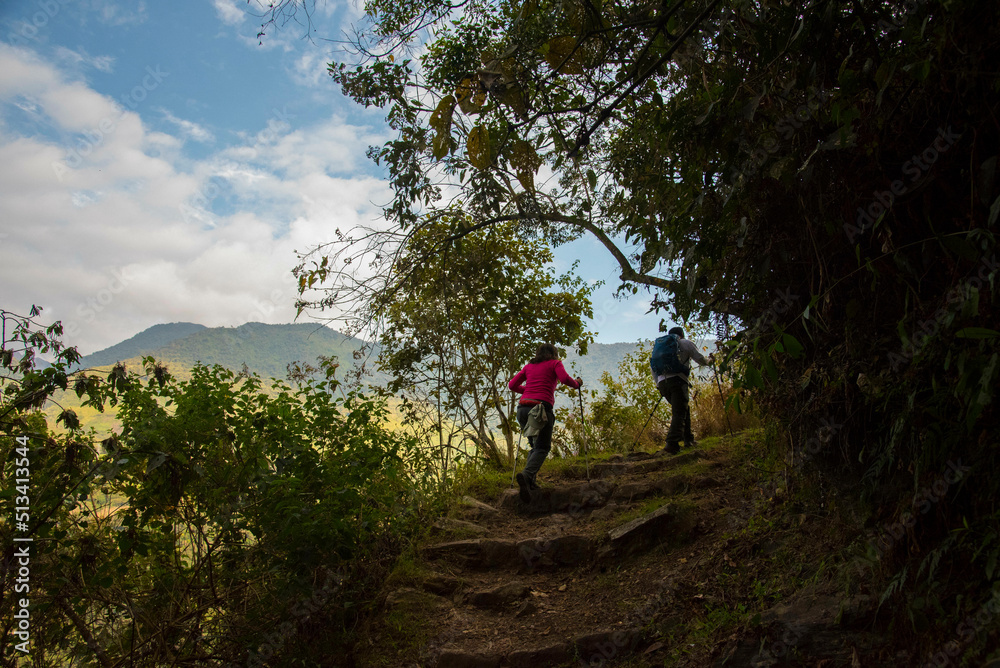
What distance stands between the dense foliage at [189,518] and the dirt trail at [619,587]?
79 cm

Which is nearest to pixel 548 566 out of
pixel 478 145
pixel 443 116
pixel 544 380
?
pixel 544 380

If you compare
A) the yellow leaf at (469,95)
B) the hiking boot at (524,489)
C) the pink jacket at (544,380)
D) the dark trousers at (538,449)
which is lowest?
the hiking boot at (524,489)

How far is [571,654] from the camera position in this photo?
144 inches

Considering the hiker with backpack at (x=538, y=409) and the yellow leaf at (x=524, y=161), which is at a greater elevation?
the yellow leaf at (x=524, y=161)

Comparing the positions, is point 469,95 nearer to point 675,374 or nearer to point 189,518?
point 189,518

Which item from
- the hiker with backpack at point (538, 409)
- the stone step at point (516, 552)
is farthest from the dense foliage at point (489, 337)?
the stone step at point (516, 552)

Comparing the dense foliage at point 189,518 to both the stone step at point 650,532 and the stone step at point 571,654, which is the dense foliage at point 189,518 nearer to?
the stone step at point 571,654

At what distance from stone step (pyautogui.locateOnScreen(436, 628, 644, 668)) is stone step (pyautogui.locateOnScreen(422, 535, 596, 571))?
1.23 metres

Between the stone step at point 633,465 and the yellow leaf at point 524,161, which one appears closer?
the yellow leaf at point 524,161

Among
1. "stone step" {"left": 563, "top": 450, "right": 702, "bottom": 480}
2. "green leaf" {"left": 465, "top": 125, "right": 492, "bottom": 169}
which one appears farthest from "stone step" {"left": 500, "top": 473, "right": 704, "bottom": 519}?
"green leaf" {"left": 465, "top": 125, "right": 492, "bottom": 169}

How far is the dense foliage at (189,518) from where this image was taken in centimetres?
323

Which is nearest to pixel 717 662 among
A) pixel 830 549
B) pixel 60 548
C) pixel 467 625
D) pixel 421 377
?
pixel 830 549

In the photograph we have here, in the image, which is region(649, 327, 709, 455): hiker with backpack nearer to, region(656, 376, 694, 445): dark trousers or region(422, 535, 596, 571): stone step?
region(656, 376, 694, 445): dark trousers

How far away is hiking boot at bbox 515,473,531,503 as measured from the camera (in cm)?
611
